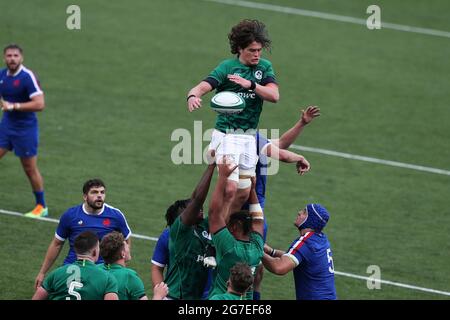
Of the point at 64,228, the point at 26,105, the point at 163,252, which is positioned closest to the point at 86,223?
the point at 64,228

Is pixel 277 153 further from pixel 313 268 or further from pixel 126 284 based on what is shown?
pixel 126 284

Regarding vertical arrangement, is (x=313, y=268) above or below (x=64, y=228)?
below

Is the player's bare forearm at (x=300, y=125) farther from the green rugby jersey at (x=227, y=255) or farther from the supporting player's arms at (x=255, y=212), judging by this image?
the green rugby jersey at (x=227, y=255)

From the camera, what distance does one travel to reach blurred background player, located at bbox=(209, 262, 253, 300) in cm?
937

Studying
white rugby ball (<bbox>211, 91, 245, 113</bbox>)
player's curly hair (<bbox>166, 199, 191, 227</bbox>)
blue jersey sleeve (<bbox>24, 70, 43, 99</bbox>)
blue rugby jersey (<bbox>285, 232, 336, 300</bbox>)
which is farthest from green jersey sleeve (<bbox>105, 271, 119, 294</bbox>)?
blue jersey sleeve (<bbox>24, 70, 43, 99</bbox>)

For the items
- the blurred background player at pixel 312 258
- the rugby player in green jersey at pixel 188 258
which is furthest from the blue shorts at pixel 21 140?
the blurred background player at pixel 312 258

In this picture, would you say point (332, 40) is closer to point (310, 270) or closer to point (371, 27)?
point (371, 27)

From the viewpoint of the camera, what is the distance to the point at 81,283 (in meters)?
9.80

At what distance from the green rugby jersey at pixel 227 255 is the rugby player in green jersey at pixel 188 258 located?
64 cm

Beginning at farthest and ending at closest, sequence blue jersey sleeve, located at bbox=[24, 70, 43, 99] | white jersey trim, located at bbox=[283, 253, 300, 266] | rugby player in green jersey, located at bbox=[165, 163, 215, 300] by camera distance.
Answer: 1. blue jersey sleeve, located at bbox=[24, 70, 43, 99]
2. white jersey trim, located at bbox=[283, 253, 300, 266]
3. rugby player in green jersey, located at bbox=[165, 163, 215, 300]

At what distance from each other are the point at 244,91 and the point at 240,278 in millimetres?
2140

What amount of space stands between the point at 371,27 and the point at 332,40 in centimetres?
148

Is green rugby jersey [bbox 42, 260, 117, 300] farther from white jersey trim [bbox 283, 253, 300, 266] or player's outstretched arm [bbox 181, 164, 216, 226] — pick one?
white jersey trim [bbox 283, 253, 300, 266]

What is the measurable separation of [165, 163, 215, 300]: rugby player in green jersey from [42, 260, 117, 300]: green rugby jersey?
113cm
